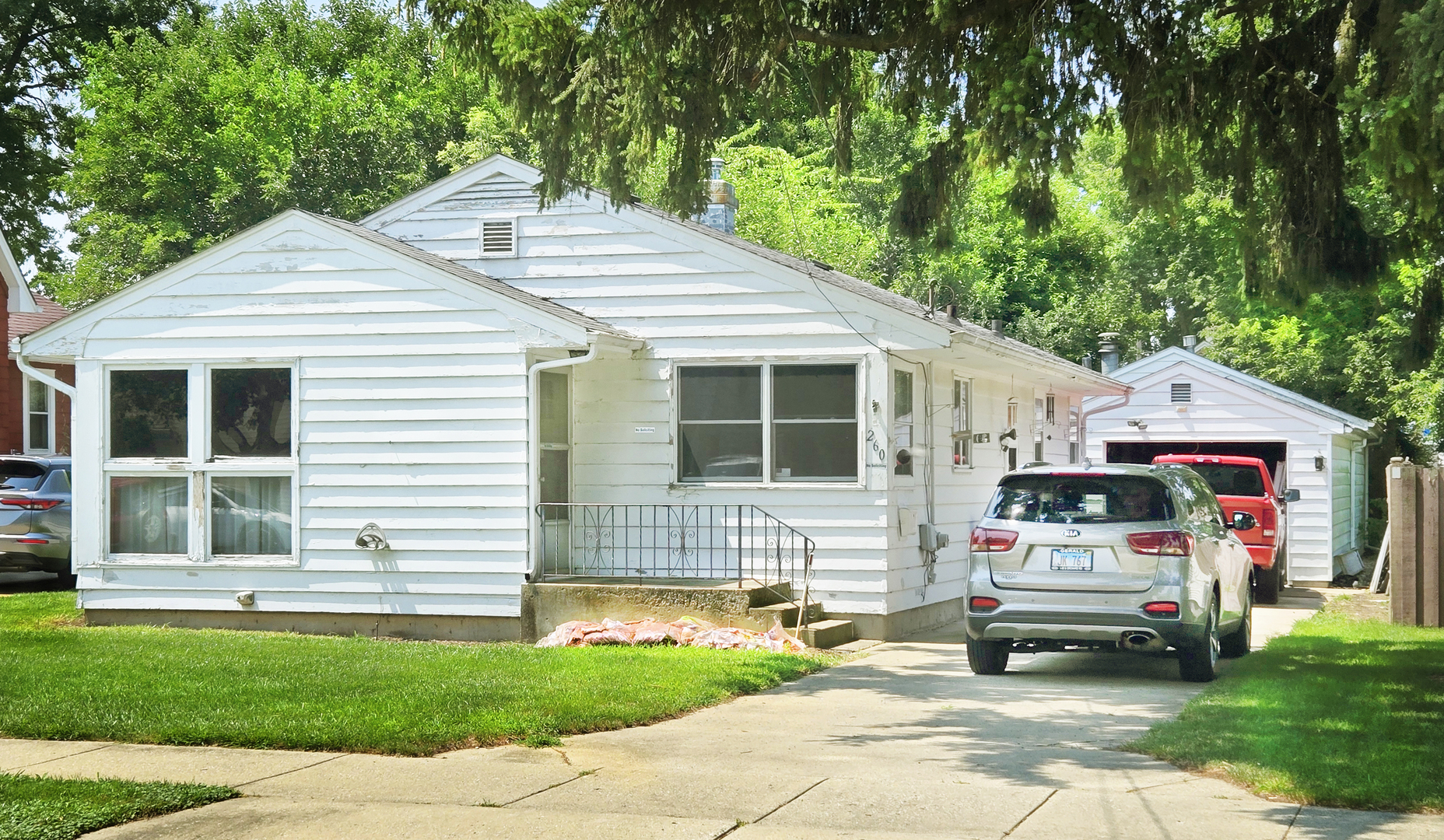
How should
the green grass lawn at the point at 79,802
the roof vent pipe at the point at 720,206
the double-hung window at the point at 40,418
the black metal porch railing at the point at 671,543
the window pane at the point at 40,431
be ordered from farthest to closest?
the window pane at the point at 40,431, the double-hung window at the point at 40,418, the roof vent pipe at the point at 720,206, the black metal porch railing at the point at 671,543, the green grass lawn at the point at 79,802

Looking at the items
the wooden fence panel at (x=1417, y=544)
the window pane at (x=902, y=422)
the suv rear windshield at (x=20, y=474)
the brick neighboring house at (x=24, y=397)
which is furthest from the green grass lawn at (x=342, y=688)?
the brick neighboring house at (x=24, y=397)

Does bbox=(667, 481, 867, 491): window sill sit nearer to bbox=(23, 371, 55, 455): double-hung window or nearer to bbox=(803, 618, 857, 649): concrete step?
bbox=(803, 618, 857, 649): concrete step

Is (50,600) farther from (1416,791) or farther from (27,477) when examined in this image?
(1416,791)

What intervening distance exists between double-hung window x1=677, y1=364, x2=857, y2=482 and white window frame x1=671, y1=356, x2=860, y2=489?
0.4 inches

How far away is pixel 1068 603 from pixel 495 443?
587cm

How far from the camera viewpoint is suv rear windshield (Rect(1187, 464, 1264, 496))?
19609 millimetres

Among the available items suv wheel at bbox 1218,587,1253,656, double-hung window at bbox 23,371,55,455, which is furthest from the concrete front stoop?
double-hung window at bbox 23,371,55,455

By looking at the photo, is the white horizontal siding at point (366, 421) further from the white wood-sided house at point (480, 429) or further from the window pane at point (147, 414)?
the window pane at point (147, 414)

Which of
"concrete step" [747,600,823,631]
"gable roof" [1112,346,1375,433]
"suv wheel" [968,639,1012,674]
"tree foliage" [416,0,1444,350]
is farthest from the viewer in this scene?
"gable roof" [1112,346,1375,433]

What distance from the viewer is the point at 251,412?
47.3 ft

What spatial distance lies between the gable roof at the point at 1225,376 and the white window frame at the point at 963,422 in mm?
8899

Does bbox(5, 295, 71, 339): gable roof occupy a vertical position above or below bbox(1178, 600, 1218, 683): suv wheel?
above

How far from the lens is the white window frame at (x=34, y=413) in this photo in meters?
24.5

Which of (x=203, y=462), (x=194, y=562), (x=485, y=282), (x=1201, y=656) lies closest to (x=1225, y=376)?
(x=1201, y=656)
